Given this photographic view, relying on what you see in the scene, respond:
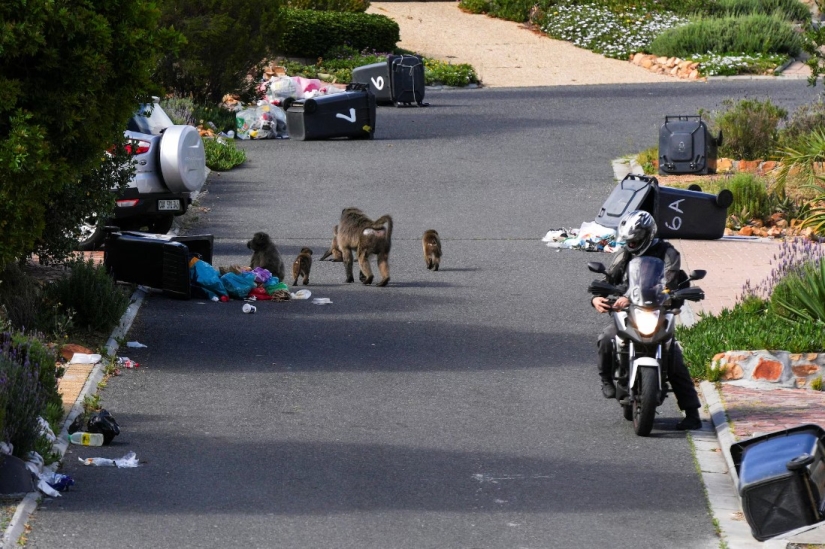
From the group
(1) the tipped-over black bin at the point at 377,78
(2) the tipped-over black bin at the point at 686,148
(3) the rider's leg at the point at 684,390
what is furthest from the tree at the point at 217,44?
(3) the rider's leg at the point at 684,390

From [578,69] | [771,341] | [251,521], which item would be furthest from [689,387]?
[578,69]

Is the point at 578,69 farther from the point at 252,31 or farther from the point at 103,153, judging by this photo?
the point at 103,153

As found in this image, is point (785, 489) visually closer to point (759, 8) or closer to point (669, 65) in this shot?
point (669, 65)

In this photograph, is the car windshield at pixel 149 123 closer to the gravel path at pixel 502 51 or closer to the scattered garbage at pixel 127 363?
the scattered garbage at pixel 127 363

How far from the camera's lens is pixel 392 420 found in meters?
9.73

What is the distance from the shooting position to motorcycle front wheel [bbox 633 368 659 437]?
9094 mm

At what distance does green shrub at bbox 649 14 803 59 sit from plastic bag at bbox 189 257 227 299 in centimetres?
2721

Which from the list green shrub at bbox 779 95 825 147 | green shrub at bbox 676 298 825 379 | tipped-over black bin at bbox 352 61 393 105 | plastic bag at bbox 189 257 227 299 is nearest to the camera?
green shrub at bbox 676 298 825 379

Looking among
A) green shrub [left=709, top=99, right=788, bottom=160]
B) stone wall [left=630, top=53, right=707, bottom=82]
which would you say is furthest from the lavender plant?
stone wall [left=630, top=53, right=707, bottom=82]

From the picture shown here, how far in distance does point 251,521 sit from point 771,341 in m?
5.56

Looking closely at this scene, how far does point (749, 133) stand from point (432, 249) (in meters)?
9.58

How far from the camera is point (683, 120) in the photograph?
22641mm

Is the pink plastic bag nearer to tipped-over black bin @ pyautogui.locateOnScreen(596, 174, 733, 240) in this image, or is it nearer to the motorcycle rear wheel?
tipped-over black bin @ pyautogui.locateOnScreen(596, 174, 733, 240)

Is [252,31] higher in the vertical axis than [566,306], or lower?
higher
